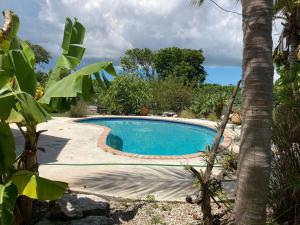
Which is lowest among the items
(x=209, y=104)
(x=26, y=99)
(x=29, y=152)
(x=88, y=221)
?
(x=88, y=221)

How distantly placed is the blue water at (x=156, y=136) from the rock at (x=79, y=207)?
7.95 metres

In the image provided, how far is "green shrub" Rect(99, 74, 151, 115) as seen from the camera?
77.2 ft

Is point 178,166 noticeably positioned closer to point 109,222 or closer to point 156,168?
point 156,168

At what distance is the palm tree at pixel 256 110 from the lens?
3104mm

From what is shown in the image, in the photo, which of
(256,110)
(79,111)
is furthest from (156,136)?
(256,110)

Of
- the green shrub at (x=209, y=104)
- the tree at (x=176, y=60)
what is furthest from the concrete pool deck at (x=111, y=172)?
the tree at (x=176, y=60)

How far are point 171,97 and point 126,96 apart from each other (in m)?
3.70

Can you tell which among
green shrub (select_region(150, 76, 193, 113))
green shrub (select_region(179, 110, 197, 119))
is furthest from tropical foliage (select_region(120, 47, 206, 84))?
green shrub (select_region(179, 110, 197, 119))

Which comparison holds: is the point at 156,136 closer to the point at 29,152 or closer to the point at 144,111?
the point at 144,111

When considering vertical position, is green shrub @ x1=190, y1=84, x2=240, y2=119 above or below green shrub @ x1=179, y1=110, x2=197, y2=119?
above

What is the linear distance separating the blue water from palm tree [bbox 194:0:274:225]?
10.4 m

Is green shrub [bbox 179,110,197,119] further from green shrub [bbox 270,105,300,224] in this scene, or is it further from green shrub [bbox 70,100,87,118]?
green shrub [bbox 270,105,300,224]

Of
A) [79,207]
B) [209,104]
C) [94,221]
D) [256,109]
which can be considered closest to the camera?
[256,109]

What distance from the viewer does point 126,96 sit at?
2362 cm
